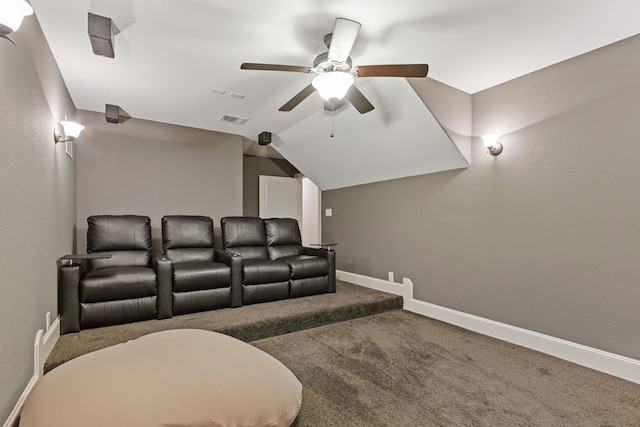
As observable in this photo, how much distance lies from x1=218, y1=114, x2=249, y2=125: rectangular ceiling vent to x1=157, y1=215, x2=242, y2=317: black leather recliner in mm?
1381

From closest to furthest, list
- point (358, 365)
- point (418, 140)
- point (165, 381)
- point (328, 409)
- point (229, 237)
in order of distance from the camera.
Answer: point (165, 381) < point (328, 409) < point (358, 365) < point (418, 140) < point (229, 237)

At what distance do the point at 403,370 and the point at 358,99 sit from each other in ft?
7.02

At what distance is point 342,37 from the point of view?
217 cm

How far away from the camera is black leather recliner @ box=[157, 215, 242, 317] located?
3.15 metres

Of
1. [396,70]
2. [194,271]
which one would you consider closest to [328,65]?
[396,70]

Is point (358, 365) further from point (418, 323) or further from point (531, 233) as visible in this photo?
point (531, 233)

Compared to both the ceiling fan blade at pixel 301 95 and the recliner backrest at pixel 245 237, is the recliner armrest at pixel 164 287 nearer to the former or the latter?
the recliner backrest at pixel 245 237

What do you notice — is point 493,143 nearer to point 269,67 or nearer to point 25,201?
point 269,67

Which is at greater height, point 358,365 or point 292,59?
point 292,59

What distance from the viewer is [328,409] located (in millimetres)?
1844

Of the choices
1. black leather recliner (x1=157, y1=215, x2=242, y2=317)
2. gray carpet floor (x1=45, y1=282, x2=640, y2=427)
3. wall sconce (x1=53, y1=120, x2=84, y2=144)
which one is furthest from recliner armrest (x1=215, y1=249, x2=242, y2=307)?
wall sconce (x1=53, y1=120, x2=84, y2=144)

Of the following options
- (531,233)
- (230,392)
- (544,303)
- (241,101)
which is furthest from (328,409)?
(241,101)

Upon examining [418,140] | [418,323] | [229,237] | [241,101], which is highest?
[241,101]

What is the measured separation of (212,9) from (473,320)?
3515mm
